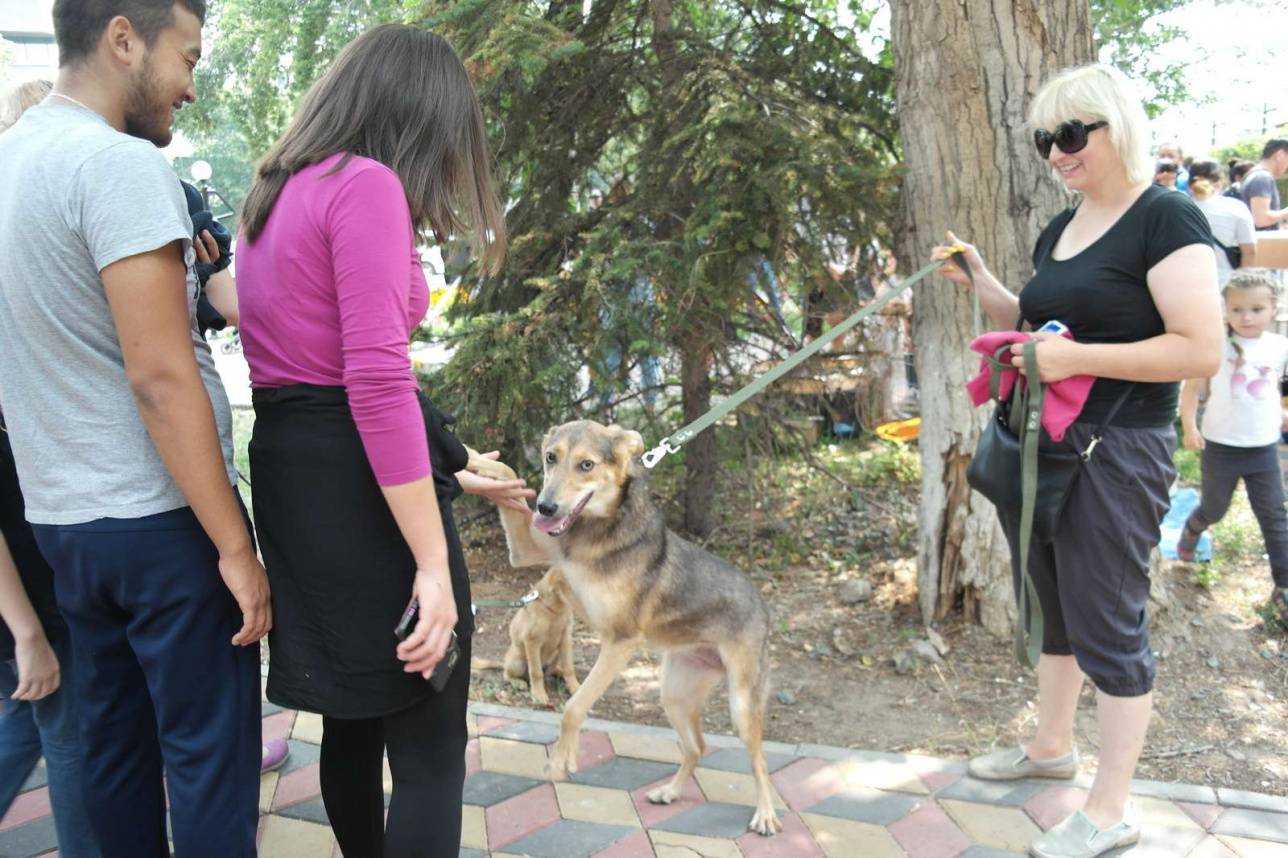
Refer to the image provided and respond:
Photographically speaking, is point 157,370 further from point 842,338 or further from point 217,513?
point 842,338

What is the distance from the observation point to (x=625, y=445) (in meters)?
3.28

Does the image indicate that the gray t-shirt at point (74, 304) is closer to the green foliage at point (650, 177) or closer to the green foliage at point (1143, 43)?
the green foliage at point (650, 177)

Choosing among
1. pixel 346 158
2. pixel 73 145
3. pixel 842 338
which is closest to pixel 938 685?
pixel 842 338

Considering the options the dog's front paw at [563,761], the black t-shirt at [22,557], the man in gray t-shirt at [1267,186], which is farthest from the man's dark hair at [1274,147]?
the black t-shirt at [22,557]

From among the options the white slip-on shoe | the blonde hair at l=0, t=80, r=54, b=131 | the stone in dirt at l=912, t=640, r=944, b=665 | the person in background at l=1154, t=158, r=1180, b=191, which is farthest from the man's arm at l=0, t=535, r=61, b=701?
the person in background at l=1154, t=158, r=1180, b=191

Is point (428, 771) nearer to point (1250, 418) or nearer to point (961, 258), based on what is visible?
point (961, 258)

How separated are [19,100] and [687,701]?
277 cm

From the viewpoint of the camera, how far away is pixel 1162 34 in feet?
22.2

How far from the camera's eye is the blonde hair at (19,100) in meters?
2.50

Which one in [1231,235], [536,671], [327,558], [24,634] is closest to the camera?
[327,558]

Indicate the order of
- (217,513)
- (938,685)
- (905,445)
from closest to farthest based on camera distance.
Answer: (217,513), (938,685), (905,445)

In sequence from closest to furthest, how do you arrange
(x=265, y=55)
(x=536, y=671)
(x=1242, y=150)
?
(x=536, y=671)
(x=265, y=55)
(x=1242, y=150)

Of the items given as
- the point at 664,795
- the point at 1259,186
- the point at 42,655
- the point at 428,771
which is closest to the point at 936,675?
the point at 664,795

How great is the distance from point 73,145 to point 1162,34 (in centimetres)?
746
